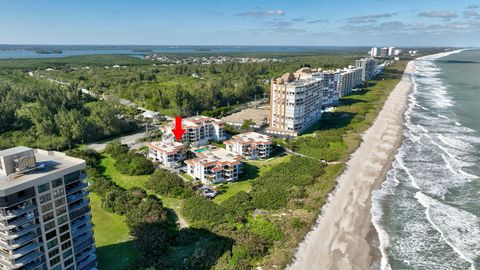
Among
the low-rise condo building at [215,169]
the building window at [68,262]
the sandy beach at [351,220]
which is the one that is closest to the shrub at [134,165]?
the low-rise condo building at [215,169]

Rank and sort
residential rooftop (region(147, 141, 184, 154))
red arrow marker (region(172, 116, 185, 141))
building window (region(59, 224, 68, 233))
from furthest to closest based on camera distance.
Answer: red arrow marker (region(172, 116, 185, 141)), residential rooftop (region(147, 141, 184, 154)), building window (region(59, 224, 68, 233))

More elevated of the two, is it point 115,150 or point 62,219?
point 62,219

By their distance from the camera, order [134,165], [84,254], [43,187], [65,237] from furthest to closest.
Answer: [134,165] → [84,254] → [65,237] → [43,187]

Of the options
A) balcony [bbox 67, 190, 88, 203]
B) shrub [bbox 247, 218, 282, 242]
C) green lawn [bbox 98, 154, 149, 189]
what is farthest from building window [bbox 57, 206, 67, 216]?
green lawn [bbox 98, 154, 149, 189]

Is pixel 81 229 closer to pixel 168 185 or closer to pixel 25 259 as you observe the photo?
pixel 25 259

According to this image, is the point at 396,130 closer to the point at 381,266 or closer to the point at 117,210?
the point at 381,266

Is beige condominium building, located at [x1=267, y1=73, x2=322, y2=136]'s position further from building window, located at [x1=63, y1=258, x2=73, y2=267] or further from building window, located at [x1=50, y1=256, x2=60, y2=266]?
building window, located at [x1=50, y1=256, x2=60, y2=266]

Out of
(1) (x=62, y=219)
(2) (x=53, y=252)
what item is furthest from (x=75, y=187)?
(2) (x=53, y=252)
